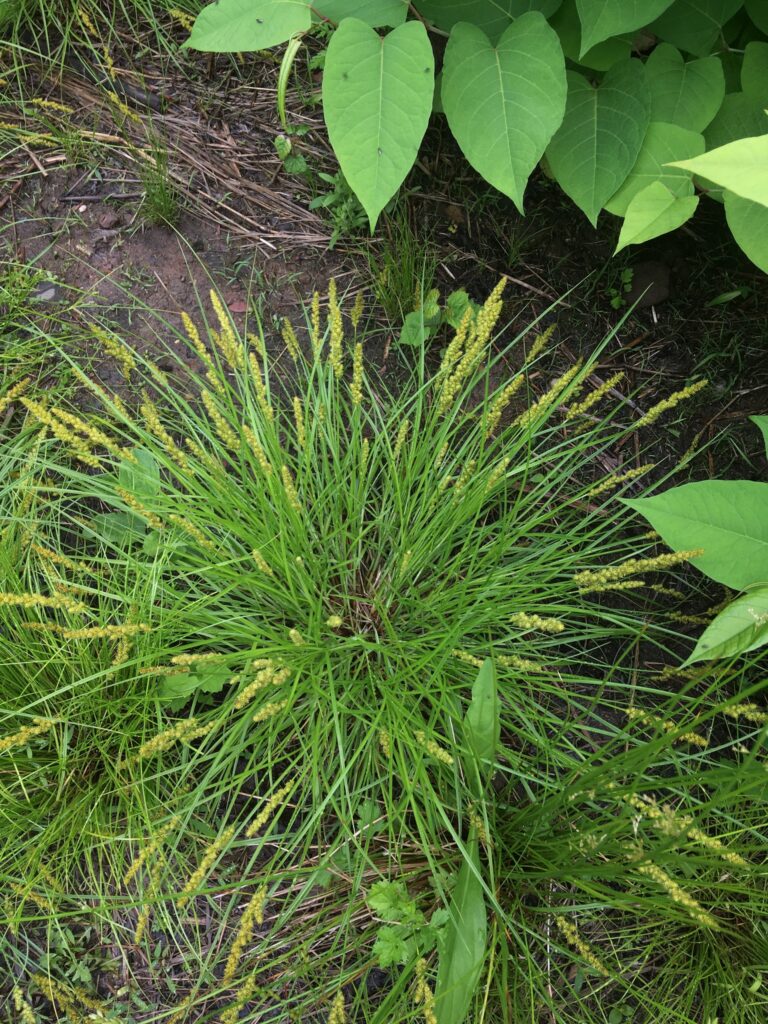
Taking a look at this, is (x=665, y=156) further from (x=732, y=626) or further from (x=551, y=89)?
(x=732, y=626)

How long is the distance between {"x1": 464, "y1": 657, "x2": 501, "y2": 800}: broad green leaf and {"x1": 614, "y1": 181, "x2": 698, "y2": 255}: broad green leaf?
0.81 meters

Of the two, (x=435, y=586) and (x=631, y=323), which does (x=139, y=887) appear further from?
(x=631, y=323)

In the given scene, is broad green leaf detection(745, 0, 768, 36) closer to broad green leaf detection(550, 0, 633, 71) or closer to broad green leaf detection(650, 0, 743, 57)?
broad green leaf detection(650, 0, 743, 57)

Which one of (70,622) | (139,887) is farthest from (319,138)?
(139,887)

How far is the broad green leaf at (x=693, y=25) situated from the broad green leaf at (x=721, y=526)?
2.86ft

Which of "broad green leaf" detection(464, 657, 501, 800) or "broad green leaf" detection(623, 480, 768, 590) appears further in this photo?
"broad green leaf" detection(623, 480, 768, 590)

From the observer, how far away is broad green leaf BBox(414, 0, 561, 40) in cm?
140

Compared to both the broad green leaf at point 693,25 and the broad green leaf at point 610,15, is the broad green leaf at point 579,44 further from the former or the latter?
the broad green leaf at point 610,15

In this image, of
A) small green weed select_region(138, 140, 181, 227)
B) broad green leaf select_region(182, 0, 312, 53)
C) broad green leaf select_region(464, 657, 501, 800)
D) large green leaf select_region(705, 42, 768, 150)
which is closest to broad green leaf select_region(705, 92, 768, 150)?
large green leaf select_region(705, 42, 768, 150)

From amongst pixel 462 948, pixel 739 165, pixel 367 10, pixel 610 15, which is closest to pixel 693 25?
pixel 610 15

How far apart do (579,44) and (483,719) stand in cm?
127

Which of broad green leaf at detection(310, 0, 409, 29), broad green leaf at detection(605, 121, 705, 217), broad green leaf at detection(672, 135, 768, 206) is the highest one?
broad green leaf at detection(310, 0, 409, 29)

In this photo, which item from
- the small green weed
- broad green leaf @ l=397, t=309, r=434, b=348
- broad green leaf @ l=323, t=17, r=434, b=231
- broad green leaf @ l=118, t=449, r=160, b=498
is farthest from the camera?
the small green weed

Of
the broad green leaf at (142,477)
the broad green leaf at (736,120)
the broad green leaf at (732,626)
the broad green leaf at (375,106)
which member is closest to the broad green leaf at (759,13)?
the broad green leaf at (736,120)
